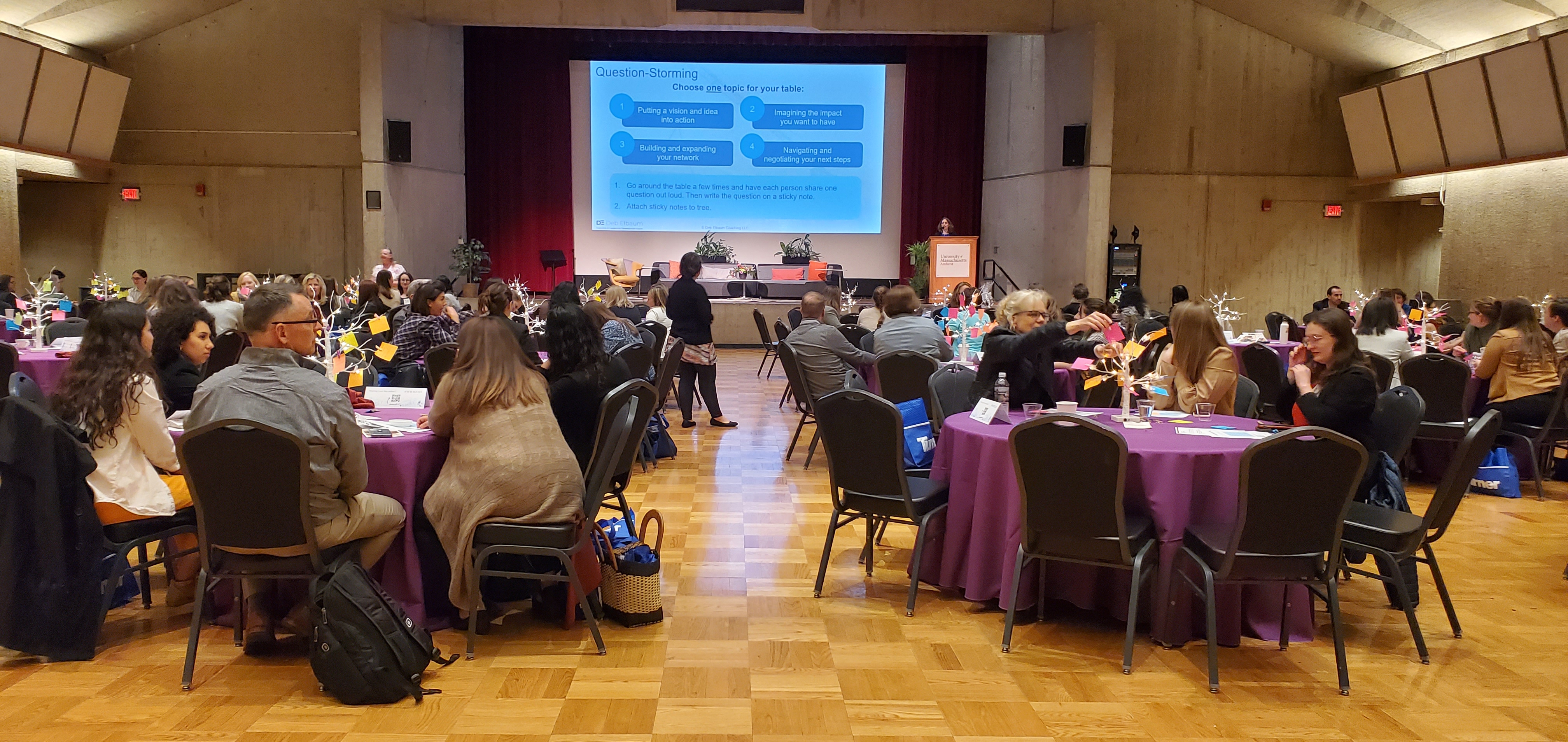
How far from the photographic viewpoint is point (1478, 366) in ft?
21.7

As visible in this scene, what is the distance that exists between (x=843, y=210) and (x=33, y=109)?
35.1 feet

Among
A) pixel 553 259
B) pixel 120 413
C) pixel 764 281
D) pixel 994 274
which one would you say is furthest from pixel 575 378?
pixel 994 274

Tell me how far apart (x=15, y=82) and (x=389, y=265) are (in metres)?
4.26

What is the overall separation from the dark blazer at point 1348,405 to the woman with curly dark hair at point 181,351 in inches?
173

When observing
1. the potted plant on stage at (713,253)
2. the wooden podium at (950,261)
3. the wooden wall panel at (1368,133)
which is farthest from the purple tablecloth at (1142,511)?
the potted plant on stage at (713,253)

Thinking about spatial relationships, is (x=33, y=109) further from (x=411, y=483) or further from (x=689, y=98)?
(x=411, y=483)

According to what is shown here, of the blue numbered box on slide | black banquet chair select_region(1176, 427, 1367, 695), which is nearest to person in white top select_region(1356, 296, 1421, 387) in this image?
black banquet chair select_region(1176, 427, 1367, 695)

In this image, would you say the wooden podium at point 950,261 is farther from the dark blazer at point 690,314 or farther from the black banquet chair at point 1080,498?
the black banquet chair at point 1080,498

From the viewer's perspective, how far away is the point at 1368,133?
44.4 ft

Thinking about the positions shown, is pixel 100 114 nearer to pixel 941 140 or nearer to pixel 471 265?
pixel 471 265

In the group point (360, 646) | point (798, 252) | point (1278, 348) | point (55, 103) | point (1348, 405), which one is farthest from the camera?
point (798, 252)

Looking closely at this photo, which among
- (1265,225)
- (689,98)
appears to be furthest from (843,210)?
(1265,225)

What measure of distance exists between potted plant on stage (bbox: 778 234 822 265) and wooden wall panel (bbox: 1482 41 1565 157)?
890 centimetres

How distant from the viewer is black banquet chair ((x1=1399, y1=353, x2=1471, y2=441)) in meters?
6.21
